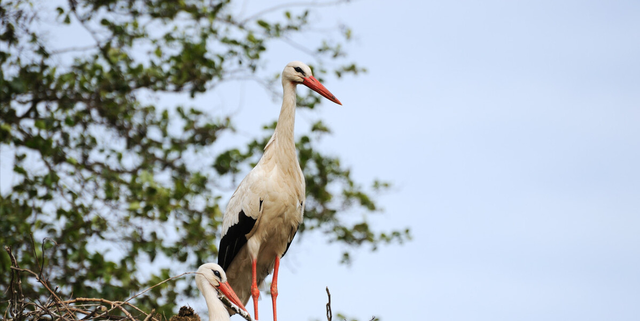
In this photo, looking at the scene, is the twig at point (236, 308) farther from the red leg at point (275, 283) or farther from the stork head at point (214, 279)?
the red leg at point (275, 283)

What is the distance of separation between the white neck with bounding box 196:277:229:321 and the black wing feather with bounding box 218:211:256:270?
24.6 inches

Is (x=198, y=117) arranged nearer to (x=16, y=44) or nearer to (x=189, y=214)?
(x=189, y=214)

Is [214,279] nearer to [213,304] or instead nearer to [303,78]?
[213,304]

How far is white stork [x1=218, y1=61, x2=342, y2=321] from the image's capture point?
4367mm

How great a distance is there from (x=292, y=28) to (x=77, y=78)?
2006 millimetres

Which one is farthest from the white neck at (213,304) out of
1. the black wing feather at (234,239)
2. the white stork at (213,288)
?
the black wing feather at (234,239)

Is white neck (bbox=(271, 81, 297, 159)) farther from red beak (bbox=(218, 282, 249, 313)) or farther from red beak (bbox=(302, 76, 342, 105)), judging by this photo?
red beak (bbox=(218, 282, 249, 313))

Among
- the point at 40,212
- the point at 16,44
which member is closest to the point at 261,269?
the point at 40,212

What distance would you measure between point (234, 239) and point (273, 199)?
0.41m

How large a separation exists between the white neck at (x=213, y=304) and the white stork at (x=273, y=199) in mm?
654

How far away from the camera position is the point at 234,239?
453 centimetres

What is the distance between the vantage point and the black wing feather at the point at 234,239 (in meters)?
4.42

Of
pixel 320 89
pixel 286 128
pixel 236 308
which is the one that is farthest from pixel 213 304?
pixel 320 89

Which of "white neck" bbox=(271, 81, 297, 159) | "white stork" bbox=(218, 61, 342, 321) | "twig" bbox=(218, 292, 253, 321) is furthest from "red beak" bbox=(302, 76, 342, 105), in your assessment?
"twig" bbox=(218, 292, 253, 321)
